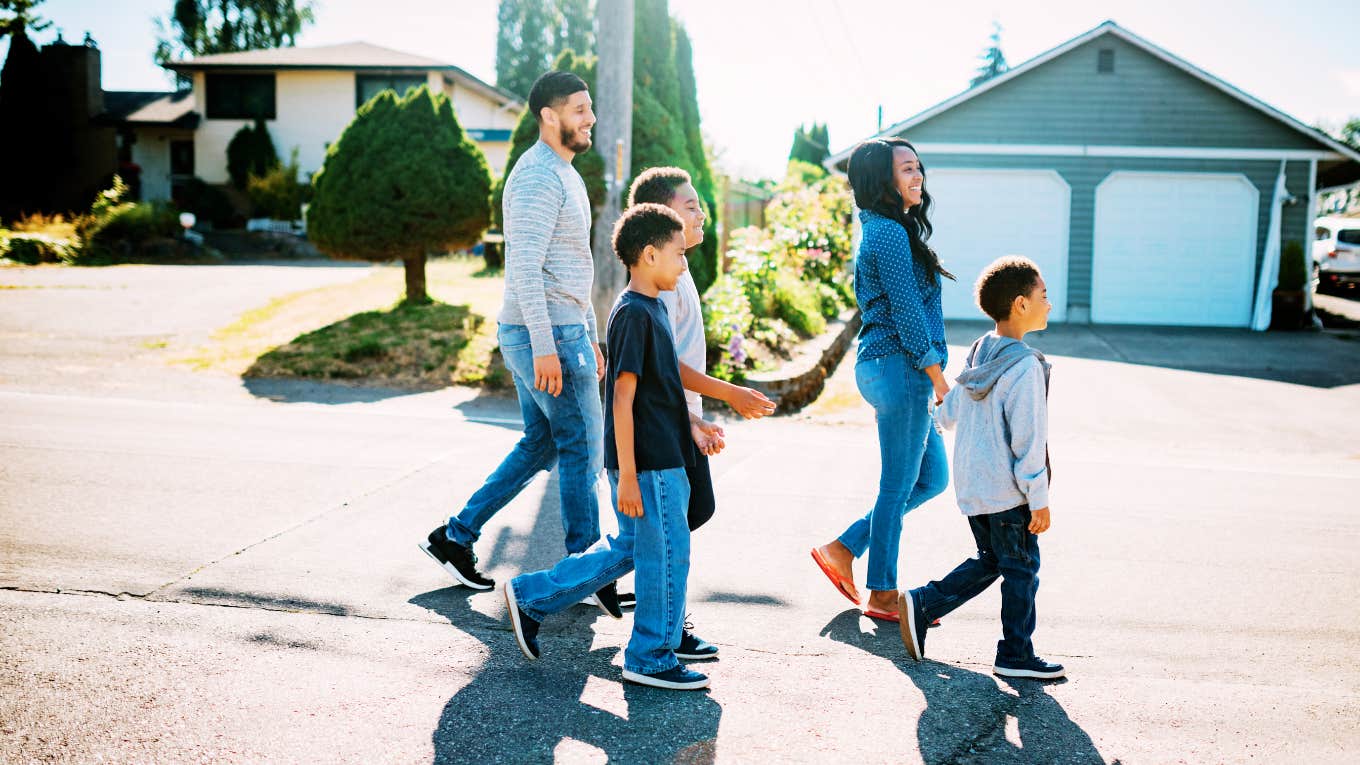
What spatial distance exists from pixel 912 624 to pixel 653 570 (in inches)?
39.4

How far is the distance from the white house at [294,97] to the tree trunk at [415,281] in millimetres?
20841

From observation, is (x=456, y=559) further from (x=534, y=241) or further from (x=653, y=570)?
(x=534, y=241)

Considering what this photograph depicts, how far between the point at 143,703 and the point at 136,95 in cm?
4289

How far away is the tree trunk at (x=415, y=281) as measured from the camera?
13.3 meters

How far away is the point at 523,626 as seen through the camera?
3732 mm

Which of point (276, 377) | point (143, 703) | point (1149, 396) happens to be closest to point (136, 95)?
point (276, 377)

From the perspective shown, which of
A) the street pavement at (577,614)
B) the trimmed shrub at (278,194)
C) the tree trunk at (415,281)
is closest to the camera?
the street pavement at (577,614)

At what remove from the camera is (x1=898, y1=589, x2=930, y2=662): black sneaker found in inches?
151

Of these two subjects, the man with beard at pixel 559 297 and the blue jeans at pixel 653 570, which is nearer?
the blue jeans at pixel 653 570

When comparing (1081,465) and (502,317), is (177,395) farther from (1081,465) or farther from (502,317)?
(1081,465)

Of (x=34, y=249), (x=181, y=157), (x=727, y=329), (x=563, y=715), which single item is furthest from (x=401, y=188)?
(x=181, y=157)

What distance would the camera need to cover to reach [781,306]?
1288 cm

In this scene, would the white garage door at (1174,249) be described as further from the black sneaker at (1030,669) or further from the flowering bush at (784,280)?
the black sneaker at (1030,669)

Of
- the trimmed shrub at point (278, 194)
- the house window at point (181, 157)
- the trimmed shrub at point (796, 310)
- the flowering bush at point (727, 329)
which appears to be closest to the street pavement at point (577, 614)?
the flowering bush at point (727, 329)
